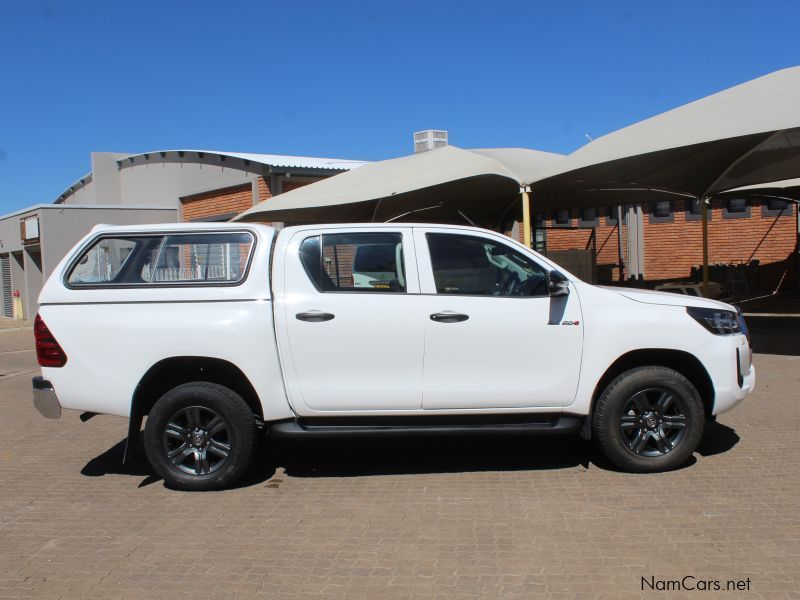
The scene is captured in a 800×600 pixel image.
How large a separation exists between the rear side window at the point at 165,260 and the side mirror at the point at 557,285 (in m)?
2.22

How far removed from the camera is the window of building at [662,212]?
20.0 meters

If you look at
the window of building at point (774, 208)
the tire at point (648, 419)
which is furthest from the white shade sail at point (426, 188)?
the window of building at point (774, 208)

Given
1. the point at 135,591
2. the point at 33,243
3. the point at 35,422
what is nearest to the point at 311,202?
the point at 35,422

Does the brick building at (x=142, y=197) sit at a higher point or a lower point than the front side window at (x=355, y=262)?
higher

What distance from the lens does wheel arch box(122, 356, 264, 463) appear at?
16.9 feet

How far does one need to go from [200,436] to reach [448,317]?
2.02m

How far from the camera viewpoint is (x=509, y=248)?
542 centimetres

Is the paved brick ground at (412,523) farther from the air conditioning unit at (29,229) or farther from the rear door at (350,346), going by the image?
the air conditioning unit at (29,229)

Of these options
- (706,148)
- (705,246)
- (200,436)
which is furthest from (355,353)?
(705,246)

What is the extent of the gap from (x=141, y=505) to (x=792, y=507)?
4408 mm

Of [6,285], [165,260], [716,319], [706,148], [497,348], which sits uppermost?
[706,148]

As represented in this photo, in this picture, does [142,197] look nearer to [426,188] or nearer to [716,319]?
[426,188]

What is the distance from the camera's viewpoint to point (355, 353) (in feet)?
16.7

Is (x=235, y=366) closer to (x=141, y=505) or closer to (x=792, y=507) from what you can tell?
(x=141, y=505)
